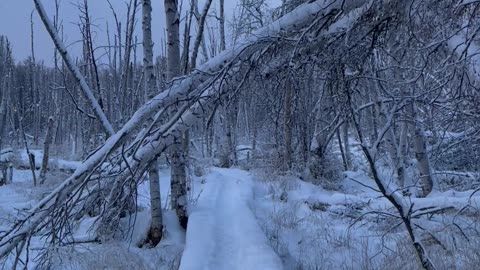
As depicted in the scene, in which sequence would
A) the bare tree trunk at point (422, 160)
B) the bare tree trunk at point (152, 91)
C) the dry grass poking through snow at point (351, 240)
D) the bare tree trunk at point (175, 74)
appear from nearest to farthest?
the dry grass poking through snow at point (351, 240)
the bare tree trunk at point (152, 91)
the bare tree trunk at point (175, 74)
the bare tree trunk at point (422, 160)

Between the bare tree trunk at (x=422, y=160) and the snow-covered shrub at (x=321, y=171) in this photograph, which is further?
the snow-covered shrub at (x=321, y=171)

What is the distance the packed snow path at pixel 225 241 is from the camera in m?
4.16

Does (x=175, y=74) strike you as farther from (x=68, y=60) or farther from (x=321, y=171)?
(x=321, y=171)

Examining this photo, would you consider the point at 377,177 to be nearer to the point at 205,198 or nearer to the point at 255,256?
the point at 255,256

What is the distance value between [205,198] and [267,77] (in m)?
3.88

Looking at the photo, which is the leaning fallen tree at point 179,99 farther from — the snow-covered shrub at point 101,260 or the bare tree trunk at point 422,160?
the bare tree trunk at point 422,160

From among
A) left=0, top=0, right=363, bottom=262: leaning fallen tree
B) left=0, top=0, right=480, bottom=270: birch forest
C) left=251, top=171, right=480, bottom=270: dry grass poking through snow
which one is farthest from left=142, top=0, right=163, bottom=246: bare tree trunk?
left=0, top=0, right=363, bottom=262: leaning fallen tree

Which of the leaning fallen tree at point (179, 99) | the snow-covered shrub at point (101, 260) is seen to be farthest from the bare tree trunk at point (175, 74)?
the leaning fallen tree at point (179, 99)

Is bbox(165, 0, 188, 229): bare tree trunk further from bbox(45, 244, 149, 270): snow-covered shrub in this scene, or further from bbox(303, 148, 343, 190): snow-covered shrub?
bbox(303, 148, 343, 190): snow-covered shrub

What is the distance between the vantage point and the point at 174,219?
247 inches

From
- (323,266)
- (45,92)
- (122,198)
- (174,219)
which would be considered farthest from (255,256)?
(45,92)

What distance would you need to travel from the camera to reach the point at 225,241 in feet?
16.1

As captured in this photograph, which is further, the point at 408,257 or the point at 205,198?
the point at 205,198

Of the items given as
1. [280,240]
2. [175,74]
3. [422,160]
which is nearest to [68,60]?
[175,74]
